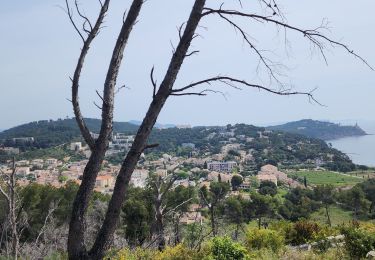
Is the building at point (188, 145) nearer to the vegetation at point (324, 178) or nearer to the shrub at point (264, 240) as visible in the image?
the vegetation at point (324, 178)

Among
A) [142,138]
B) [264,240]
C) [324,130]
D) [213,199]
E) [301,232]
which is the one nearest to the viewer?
[142,138]

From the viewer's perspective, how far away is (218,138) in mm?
127188

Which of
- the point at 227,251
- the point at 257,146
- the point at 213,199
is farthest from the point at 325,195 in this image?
the point at 257,146


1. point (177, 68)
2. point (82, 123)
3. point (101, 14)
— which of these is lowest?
point (82, 123)

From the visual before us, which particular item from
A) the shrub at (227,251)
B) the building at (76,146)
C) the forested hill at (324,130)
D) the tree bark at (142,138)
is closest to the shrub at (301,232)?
the shrub at (227,251)

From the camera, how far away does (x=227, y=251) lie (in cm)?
572

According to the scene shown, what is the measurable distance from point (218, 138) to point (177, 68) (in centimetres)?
12527

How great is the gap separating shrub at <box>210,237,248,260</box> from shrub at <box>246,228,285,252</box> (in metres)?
2.01

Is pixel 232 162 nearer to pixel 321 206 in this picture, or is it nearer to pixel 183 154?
pixel 183 154

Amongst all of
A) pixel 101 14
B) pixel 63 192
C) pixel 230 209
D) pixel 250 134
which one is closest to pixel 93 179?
pixel 101 14

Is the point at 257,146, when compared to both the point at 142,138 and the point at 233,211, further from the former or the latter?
the point at 142,138

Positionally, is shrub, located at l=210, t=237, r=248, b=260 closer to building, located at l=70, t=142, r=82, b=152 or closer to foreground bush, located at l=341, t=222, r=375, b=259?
foreground bush, located at l=341, t=222, r=375, b=259

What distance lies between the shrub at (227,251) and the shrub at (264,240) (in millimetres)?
2014

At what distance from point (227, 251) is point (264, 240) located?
2.47 meters
